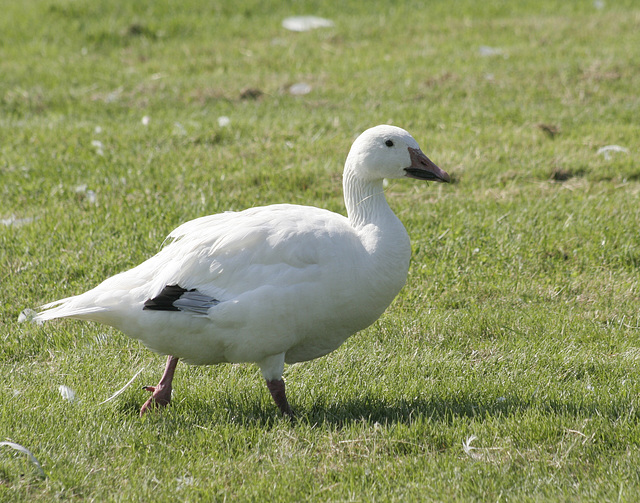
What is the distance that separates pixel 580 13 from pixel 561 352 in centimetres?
982

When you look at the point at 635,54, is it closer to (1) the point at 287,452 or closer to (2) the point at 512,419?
(2) the point at 512,419

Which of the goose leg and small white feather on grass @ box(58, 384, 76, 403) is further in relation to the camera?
small white feather on grass @ box(58, 384, 76, 403)

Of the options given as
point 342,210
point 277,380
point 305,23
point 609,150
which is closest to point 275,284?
point 277,380

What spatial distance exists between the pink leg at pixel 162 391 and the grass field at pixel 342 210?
3.0 inches

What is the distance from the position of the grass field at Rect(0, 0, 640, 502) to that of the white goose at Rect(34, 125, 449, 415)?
16.5 inches

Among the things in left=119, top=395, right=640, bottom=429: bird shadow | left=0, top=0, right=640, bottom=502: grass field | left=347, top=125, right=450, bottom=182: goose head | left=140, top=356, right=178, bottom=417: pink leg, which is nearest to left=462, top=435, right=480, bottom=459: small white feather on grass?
left=0, top=0, right=640, bottom=502: grass field

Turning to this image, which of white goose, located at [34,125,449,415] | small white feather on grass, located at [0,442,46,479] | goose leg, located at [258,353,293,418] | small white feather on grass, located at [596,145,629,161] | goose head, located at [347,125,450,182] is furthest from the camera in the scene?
small white feather on grass, located at [596,145,629,161]

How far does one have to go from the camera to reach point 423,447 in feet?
13.0

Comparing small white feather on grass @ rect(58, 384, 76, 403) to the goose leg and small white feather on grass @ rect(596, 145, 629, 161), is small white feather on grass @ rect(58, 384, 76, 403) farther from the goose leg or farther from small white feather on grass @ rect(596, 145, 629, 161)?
small white feather on grass @ rect(596, 145, 629, 161)

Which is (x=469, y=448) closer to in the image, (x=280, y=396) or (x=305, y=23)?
(x=280, y=396)

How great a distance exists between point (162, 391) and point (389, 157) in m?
1.87

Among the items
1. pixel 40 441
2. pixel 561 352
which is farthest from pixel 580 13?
pixel 40 441

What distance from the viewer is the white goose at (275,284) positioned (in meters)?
4.16

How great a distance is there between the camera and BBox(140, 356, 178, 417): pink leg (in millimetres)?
4473
